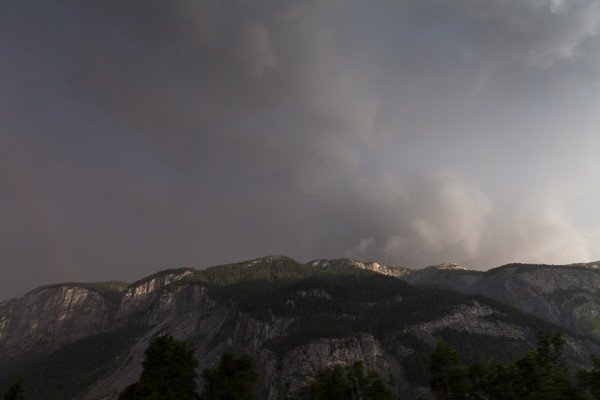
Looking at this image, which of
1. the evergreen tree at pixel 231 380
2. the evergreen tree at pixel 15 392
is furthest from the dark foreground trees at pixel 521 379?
the evergreen tree at pixel 15 392

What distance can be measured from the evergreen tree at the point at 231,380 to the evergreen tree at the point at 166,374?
174 inches

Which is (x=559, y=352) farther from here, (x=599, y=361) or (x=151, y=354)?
(x=151, y=354)

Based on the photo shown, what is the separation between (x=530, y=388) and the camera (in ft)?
166

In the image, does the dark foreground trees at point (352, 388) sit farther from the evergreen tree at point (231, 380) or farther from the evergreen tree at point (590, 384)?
the evergreen tree at point (590, 384)

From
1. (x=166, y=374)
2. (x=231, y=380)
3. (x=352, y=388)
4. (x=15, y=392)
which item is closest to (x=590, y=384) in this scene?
(x=352, y=388)

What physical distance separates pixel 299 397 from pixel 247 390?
778 inches

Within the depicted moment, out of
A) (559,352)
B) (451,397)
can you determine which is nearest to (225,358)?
(451,397)

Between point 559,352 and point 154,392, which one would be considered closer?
point 559,352

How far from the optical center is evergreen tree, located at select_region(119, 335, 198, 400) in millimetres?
61500

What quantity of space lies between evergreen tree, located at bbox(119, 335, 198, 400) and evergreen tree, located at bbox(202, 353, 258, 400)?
174 inches

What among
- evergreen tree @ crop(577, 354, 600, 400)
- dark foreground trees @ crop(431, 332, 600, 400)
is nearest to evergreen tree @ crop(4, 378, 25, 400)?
dark foreground trees @ crop(431, 332, 600, 400)

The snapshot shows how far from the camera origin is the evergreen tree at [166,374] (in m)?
61.5

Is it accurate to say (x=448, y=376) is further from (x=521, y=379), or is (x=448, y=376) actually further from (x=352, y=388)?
(x=352, y=388)

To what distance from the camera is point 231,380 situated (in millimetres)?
64625
